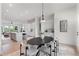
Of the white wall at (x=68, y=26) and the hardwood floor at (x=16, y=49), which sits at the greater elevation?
the white wall at (x=68, y=26)

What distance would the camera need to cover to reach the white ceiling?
2096 millimetres

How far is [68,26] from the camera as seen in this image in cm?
212

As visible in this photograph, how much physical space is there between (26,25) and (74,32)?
96 centimetres

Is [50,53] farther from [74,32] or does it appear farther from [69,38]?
[74,32]

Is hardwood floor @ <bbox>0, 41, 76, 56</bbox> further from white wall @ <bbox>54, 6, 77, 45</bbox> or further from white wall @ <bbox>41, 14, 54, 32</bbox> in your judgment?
white wall @ <bbox>41, 14, 54, 32</bbox>

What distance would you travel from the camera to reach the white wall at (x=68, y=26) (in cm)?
209

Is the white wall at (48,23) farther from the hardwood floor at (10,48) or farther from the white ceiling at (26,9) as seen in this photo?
the hardwood floor at (10,48)

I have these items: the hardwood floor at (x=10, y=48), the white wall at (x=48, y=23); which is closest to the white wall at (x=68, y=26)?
the white wall at (x=48, y=23)

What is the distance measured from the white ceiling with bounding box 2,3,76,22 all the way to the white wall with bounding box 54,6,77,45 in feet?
0.34

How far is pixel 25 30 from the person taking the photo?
2100mm

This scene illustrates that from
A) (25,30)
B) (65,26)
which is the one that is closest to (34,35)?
(25,30)

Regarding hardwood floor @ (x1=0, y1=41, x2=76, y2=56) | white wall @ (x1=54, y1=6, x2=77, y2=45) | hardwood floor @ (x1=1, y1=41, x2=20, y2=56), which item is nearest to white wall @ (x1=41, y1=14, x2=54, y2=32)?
white wall @ (x1=54, y1=6, x2=77, y2=45)

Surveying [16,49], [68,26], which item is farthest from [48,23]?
[16,49]

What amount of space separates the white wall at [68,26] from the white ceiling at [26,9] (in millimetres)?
104
